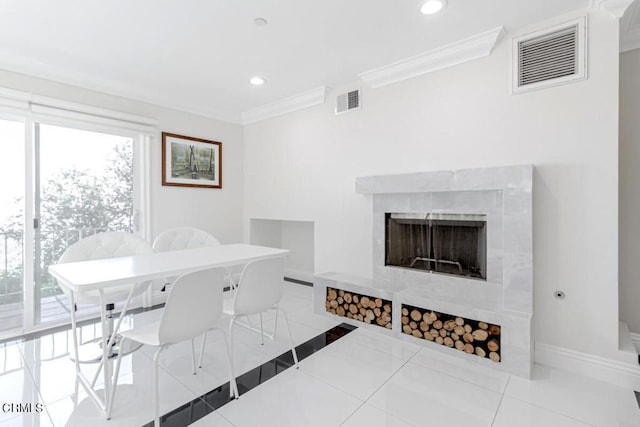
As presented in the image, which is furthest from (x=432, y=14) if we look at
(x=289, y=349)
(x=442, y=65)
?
(x=289, y=349)

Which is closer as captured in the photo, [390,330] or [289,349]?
[289,349]

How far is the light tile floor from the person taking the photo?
5.48ft

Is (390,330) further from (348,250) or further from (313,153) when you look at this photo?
(313,153)

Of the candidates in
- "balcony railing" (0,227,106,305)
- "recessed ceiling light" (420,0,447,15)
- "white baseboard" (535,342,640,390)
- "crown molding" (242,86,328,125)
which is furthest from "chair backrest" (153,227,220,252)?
"white baseboard" (535,342,640,390)

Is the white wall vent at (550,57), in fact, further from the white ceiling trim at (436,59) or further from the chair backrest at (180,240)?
the chair backrest at (180,240)

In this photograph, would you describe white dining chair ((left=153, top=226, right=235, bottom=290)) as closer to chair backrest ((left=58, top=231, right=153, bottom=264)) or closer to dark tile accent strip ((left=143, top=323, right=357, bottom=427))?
chair backrest ((left=58, top=231, right=153, bottom=264))

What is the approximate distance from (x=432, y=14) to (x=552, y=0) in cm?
74

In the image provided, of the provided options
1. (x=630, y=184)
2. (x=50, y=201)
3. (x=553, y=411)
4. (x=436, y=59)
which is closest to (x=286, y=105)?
(x=436, y=59)

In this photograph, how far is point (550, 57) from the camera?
7.20 ft

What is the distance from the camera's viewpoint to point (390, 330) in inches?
105

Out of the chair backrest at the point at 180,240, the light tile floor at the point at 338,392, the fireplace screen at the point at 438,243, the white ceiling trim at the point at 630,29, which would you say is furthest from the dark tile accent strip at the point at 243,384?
the white ceiling trim at the point at 630,29

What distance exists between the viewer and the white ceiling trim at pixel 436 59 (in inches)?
93.8

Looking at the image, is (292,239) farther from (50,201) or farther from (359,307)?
(50,201)

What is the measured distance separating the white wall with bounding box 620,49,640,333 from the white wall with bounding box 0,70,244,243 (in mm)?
4145
